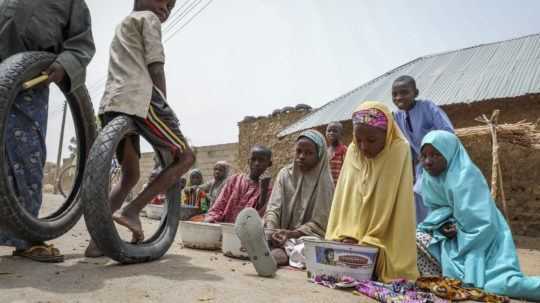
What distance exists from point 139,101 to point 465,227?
2.56 metres

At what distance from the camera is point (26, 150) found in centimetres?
281

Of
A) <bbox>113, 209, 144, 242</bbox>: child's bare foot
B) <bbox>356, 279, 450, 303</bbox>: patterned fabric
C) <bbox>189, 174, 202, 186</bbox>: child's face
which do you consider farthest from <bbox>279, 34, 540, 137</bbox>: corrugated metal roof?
<bbox>113, 209, 144, 242</bbox>: child's bare foot

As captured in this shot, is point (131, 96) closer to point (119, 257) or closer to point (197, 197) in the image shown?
point (119, 257)

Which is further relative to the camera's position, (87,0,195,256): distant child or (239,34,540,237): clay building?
(239,34,540,237): clay building

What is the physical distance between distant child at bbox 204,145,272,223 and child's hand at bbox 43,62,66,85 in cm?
217

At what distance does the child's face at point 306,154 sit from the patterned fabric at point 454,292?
4.99 feet

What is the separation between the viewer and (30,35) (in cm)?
287

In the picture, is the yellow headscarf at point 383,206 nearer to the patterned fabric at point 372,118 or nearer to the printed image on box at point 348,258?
the patterned fabric at point 372,118

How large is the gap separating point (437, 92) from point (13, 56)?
862 centimetres

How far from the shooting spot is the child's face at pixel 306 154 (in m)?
3.85

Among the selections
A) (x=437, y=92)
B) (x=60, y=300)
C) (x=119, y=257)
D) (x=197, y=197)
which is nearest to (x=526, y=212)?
(x=437, y=92)

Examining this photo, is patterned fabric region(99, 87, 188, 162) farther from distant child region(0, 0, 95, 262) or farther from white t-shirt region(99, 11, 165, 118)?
distant child region(0, 0, 95, 262)

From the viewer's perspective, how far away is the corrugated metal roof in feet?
27.4

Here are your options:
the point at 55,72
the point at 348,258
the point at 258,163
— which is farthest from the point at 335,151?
the point at 55,72
